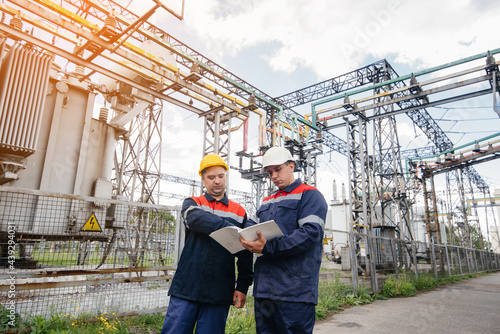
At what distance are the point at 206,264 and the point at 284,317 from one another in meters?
0.72

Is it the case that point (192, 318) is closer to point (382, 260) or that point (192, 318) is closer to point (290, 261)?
point (290, 261)

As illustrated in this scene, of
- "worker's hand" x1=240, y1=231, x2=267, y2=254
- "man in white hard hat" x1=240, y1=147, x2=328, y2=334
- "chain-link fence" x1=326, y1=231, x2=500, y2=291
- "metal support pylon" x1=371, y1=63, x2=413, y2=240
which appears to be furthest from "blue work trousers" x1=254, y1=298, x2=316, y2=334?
"metal support pylon" x1=371, y1=63, x2=413, y2=240

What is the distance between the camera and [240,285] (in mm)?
2492

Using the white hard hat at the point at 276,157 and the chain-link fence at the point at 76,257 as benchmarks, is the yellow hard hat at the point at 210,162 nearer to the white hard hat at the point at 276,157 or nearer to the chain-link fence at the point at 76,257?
the white hard hat at the point at 276,157

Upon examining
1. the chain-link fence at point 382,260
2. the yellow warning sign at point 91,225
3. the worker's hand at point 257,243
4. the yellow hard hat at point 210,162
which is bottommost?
the chain-link fence at point 382,260

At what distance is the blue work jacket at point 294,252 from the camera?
209cm

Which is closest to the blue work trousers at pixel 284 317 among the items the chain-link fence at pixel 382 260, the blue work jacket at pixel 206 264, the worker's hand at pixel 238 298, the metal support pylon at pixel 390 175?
the worker's hand at pixel 238 298

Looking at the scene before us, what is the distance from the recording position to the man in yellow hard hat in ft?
7.39

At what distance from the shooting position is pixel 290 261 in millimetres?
2184

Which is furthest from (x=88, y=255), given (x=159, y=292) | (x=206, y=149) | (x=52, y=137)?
(x=206, y=149)

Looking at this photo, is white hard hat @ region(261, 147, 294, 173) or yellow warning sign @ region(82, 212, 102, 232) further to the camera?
yellow warning sign @ region(82, 212, 102, 232)

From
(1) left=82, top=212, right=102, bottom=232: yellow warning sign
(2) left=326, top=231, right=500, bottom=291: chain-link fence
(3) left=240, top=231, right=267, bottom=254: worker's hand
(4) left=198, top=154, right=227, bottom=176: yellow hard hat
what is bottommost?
(2) left=326, top=231, right=500, bottom=291: chain-link fence

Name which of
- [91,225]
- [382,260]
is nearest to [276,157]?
[91,225]

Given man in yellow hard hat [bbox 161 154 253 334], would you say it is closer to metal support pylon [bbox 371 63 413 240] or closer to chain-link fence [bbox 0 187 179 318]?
chain-link fence [bbox 0 187 179 318]
